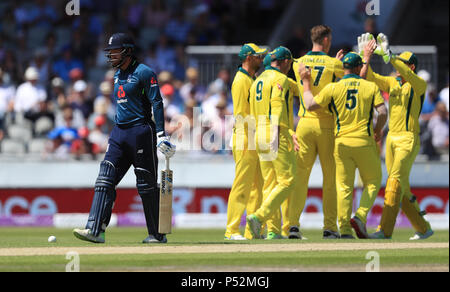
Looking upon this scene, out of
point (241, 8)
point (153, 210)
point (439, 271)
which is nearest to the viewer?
point (439, 271)

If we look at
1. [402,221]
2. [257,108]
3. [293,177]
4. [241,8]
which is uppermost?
[241,8]

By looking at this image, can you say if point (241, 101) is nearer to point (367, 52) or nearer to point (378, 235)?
point (367, 52)

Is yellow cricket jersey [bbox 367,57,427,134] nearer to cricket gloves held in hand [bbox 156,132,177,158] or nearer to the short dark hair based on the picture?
the short dark hair

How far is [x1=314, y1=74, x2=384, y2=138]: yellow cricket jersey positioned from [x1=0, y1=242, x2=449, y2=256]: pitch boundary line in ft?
5.36

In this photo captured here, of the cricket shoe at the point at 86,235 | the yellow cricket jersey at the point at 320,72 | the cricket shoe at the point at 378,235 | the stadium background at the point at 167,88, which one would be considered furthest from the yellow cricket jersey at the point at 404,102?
the stadium background at the point at 167,88

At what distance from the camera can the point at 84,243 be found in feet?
39.5

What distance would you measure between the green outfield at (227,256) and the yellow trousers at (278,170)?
56cm

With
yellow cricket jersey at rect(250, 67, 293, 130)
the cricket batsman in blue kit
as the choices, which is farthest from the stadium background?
the cricket batsman in blue kit

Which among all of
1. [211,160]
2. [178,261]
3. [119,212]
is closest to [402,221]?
[211,160]

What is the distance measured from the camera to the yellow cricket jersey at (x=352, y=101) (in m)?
13.0

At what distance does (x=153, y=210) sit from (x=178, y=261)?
185 cm

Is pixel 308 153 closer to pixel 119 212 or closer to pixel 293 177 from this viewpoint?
pixel 293 177

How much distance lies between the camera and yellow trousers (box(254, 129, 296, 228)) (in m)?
12.6

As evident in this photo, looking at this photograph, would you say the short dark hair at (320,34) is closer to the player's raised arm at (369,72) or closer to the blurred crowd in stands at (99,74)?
the player's raised arm at (369,72)
